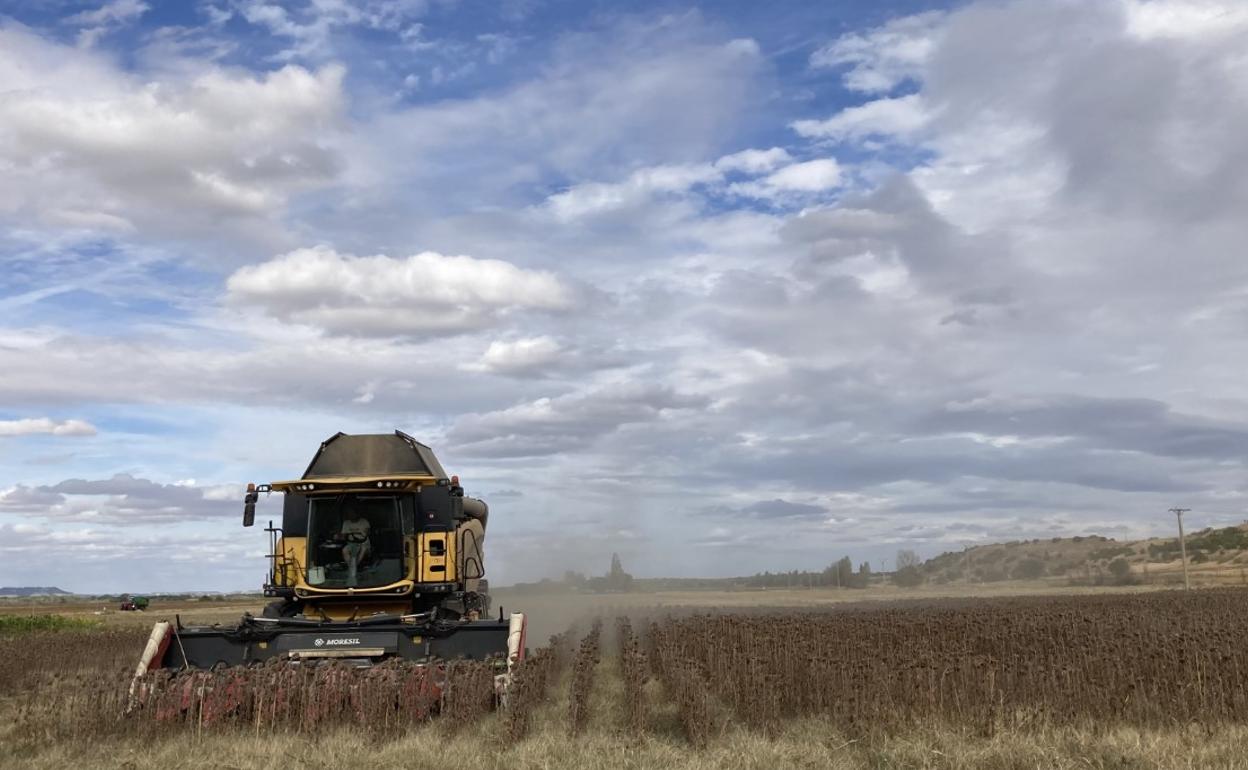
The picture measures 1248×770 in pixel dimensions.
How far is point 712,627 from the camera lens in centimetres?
2258

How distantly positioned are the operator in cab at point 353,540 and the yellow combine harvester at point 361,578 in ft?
0.05

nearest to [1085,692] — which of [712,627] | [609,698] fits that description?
[609,698]

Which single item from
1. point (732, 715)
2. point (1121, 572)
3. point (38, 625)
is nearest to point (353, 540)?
point (732, 715)

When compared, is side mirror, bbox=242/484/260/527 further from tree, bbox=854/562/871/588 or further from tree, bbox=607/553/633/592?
tree, bbox=854/562/871/588

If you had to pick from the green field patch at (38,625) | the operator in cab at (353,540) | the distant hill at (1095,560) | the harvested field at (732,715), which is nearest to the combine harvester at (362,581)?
the operator in cab at (353,540)

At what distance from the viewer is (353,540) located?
1669 centimetres

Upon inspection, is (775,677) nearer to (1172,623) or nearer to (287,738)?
(287,738)

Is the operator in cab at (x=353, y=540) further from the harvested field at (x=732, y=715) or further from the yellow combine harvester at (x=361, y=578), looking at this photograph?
the harvested field at (x=732, y=715)

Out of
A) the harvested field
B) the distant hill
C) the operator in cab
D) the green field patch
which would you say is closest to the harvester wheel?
the operator in cab

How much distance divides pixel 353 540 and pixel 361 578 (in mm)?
613

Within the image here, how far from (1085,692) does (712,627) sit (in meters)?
10.6

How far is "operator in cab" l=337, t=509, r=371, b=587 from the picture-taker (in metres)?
16.5

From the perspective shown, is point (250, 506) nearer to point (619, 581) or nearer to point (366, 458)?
point (366, 458)

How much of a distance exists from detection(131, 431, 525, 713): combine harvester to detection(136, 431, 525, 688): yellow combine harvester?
0.05 feet
